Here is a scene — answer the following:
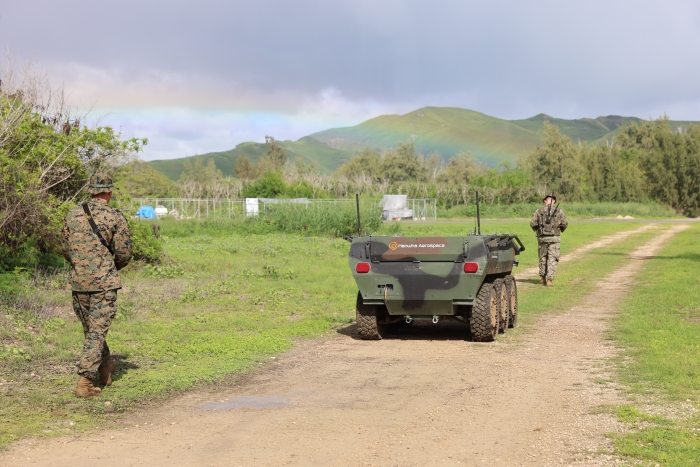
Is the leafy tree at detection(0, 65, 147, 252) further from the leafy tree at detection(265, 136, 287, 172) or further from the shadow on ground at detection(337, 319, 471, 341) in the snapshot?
the leafy tree at detection(265, 136, 287, 172)

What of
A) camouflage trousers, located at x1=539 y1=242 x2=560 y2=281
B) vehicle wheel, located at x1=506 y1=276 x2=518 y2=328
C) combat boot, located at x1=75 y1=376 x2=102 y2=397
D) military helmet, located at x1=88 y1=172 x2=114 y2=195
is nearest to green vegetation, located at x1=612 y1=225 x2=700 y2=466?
vehicle wheel, located at x1=506 y1=276 x2=518 y2=328

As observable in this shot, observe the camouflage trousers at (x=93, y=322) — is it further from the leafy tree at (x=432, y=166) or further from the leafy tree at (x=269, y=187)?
the leafy tree at (x=432, y=166)

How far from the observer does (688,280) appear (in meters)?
19.9

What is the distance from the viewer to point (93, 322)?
28.1ft

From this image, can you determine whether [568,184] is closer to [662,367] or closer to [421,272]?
[421,272]

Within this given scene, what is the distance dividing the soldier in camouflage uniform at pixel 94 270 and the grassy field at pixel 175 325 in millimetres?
402

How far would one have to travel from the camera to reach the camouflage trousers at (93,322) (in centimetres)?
847

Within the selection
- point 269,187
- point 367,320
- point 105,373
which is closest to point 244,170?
point 269,187

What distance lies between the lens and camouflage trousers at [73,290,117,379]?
8.47 meters

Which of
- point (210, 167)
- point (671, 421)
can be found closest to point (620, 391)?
point (671, 421)

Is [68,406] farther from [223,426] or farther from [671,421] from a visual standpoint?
[671,421]

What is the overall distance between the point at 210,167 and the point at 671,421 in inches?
7666

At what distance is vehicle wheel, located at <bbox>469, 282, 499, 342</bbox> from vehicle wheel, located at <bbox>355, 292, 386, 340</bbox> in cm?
134

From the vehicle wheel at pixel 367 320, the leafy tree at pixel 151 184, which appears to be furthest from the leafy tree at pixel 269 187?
the vehicle wheel at pixel 367 320
